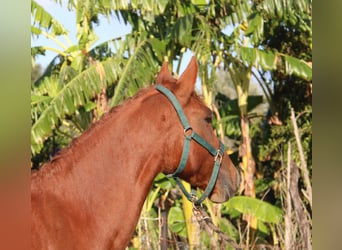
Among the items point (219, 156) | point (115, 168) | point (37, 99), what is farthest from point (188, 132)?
point (37, 99)

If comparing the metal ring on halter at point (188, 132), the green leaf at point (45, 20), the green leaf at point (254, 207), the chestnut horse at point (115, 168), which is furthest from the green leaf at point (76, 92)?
the green leaf at point (254, 207)

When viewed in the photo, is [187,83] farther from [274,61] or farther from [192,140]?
[274,61]

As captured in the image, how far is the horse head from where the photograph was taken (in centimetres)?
237

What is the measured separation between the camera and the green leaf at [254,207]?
10.7 ft

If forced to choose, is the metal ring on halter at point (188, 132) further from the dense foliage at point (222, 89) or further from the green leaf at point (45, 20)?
the green leaf at point (45, 20)

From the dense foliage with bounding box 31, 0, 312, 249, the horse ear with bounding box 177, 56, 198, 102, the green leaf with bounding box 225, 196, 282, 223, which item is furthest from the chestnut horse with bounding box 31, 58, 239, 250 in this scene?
the green leaf with bounding box 225, 196, 282, 223

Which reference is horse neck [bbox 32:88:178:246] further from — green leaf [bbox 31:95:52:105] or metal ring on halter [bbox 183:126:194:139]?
green leaf [bbox 31:95:52:105]

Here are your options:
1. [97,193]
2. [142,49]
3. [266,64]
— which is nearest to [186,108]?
[97,193]

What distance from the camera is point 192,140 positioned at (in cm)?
240

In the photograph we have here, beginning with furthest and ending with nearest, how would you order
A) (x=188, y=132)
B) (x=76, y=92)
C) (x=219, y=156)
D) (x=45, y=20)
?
(x=76, y=92)
(x=45, y=20)
(x=219, y=156)
(x=188, y=132)

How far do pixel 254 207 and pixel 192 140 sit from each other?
3.61 ft

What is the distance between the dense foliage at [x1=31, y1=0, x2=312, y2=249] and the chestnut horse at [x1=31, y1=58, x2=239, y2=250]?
0.78m
